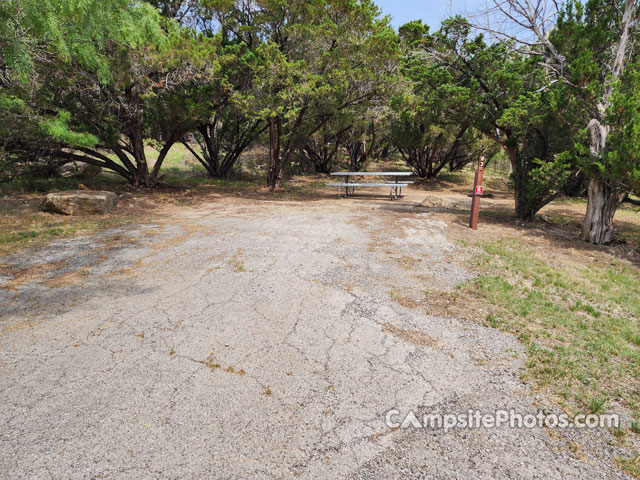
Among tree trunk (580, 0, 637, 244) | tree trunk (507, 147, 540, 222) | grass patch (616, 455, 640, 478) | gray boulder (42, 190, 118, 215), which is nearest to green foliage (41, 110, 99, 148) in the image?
gray boulder (42, 190, 118, 215)

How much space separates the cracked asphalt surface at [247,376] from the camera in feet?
6.28

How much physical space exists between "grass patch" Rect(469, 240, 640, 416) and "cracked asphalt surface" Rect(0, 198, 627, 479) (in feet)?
0.89

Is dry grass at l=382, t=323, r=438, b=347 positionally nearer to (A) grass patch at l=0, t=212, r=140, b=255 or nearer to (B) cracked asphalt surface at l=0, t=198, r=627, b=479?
(B) cracked asphalt surface at l=0, t=198, r=627, b=479

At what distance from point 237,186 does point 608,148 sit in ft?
43.1

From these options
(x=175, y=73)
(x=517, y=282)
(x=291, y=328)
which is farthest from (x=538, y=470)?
(x=175, y=73)

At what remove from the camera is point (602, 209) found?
23.1ft

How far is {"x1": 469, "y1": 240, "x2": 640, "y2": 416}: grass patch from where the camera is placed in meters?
2.59

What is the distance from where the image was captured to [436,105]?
9289 mm

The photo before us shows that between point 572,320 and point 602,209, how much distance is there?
4.95 meters

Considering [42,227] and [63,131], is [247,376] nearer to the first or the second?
[42,227]

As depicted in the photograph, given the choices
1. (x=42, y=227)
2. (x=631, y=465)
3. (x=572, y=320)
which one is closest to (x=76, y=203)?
(x=42, y=227)

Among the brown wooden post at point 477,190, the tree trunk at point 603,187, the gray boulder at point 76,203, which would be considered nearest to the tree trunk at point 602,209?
the tree trunk at point 603,187

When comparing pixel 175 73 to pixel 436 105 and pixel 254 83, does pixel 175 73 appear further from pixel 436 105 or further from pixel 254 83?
pixel 436 105

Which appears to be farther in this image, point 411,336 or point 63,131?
point 63,131
